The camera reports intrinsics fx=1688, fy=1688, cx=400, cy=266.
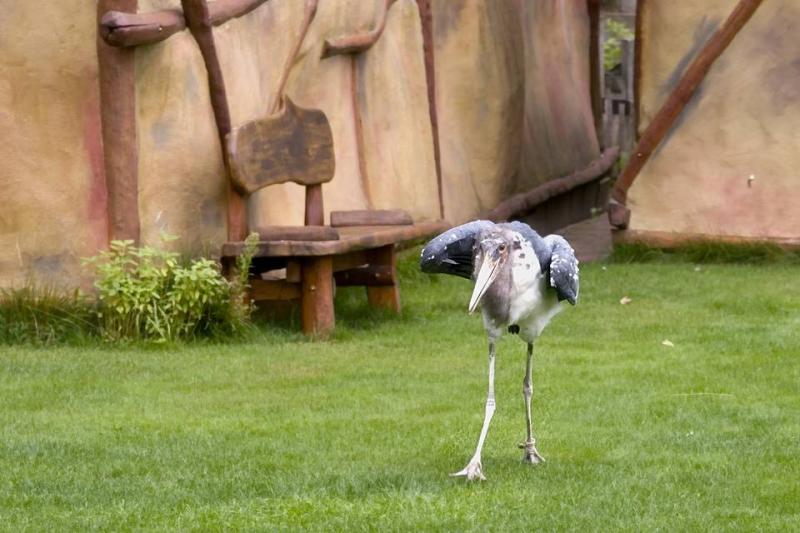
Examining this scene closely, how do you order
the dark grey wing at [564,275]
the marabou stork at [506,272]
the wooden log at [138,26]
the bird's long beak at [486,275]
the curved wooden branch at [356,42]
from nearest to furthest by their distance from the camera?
the bird's long beak at [486,275] < the marabou stork at [506,272] < the dark grey wing at [564,275] < the wooden log at [138,26] < the curved wooden branch at [356,42]

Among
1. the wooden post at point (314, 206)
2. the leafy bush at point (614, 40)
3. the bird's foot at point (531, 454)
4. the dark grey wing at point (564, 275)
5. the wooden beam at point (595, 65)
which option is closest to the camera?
the dark grey wing at point (564, 275)

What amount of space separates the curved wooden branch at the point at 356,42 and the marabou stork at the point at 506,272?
5.82 meters

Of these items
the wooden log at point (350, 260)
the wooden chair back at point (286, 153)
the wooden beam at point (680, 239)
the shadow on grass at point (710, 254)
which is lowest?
the shadow on grass at point (710, 254)

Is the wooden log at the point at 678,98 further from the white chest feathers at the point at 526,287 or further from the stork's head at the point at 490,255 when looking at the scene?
the stork's head at the point at 490,255

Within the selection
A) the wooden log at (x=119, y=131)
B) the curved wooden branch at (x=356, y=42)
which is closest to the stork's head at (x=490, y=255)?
the wooden log at (x=119, y=131)

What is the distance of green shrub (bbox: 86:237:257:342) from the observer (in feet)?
32.8

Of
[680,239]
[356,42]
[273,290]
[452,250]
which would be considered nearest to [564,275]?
[452,250]

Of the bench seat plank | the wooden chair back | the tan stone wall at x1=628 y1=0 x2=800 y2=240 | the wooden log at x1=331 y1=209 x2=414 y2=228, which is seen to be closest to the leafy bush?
the tan stone wall at x1=628 y1=0 x2=800 y2=240

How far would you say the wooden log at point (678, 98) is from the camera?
14125 mm

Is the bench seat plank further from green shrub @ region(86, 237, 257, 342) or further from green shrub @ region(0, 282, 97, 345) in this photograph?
green shrub @ region(0, 282, 97, 345)

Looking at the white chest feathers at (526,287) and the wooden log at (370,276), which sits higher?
the white chest feathers at (526,287)

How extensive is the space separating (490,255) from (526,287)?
0.27 metres

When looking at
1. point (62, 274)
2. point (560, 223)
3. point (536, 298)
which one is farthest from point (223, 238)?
point (560, 223)

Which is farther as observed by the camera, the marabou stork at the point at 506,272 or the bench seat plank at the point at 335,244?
the bench seat plank at the point at 335,244
